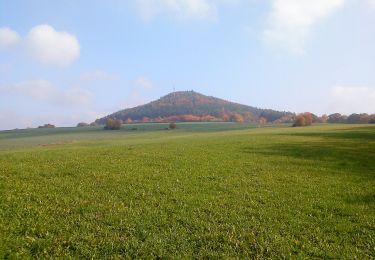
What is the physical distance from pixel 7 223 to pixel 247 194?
11926 mm

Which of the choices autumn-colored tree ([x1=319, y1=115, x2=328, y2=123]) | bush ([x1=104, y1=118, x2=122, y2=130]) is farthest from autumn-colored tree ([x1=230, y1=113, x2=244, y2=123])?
bush ([x1=104, y1=118, x2=122, y2=130])

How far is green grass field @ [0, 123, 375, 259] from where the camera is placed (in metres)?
12.3

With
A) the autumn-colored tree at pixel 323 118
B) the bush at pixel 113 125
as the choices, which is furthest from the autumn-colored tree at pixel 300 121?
the bush at pixel 113 125

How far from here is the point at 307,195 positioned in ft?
62.0

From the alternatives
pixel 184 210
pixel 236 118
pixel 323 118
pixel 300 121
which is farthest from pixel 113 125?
pixel 184 210

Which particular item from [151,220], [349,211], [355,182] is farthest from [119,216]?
[355,182]

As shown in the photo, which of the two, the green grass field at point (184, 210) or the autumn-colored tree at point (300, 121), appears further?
the autumn-colored tree at point (300, 121)

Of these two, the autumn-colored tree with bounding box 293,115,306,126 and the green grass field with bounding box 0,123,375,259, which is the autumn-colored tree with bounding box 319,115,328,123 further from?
the green grass field with bounding box 0,123,375,259

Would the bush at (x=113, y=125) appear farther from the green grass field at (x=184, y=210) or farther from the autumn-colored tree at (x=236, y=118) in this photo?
the green grass field at (x=184, y=210)

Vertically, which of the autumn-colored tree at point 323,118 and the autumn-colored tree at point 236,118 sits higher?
the autumn-colored tree at point 236,118

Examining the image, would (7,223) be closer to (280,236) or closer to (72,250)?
(72,250)

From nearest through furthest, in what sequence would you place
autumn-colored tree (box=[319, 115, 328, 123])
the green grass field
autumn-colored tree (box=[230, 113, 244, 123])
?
the green grass field
autumn-colored tree (box=[319, 115, 328, 123])
autumn-colored tree (box=[230, 113, 244, 123])

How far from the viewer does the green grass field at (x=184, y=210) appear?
12.3 metres

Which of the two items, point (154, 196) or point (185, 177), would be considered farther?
point (185, 177)
